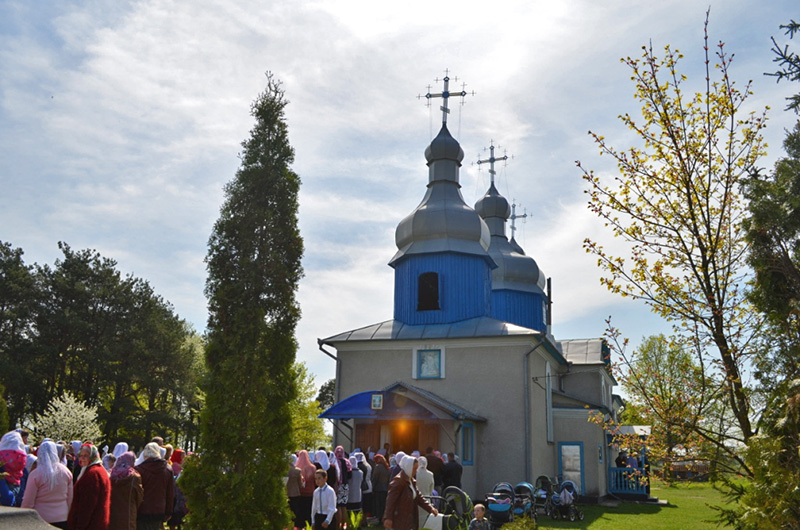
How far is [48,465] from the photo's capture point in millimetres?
7840

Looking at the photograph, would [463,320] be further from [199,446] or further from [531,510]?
[199,446]

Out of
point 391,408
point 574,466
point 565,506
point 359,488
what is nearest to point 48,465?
point 359,488

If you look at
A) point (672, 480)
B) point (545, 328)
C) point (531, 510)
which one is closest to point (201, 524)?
point (672, 480)

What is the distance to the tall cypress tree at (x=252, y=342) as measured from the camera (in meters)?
8.84

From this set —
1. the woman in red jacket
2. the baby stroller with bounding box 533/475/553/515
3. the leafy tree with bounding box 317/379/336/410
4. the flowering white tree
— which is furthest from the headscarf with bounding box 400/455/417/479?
the leafy tree with bounding box 317/379/336/410

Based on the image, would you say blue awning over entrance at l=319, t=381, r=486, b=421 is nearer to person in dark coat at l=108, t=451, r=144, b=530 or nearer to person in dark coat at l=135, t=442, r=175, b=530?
person in dark coat at l=135, t=442, r=175, b=530

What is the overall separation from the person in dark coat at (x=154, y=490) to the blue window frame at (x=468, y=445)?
13.0 m

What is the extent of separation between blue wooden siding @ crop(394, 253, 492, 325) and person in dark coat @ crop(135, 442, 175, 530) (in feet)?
53.2

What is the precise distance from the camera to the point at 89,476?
24.1ft

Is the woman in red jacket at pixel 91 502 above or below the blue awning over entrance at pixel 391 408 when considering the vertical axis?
below

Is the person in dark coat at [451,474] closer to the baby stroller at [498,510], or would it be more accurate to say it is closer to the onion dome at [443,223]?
the baby stroller at [498,510]

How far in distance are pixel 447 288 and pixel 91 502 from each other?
1816 cm

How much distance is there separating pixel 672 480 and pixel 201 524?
18.9 feet

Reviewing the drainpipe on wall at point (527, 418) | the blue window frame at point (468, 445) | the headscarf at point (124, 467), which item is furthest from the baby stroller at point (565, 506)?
the headscarf at point (124, 467)
